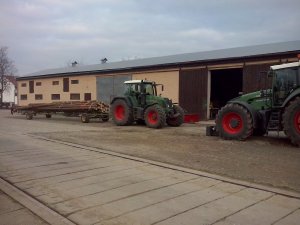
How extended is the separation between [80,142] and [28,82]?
98.3ft

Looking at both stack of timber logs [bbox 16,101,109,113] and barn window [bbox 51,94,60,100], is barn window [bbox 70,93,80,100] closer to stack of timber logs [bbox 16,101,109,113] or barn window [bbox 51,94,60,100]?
barn window [bbox 51,94,60,100]

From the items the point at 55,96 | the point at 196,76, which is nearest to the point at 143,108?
the point at 196,76

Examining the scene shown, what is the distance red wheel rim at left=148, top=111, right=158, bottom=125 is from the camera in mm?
18225

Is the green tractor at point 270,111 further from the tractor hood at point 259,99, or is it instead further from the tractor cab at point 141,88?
the tractor cab at point 141,88

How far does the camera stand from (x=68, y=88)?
34562 mm

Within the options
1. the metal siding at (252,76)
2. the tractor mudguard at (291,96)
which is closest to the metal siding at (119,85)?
the metal siding at (252,76)

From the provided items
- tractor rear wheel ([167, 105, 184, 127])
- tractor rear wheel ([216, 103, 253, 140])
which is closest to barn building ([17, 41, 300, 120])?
tractor rear wheel ([167, 105, 184, 127])

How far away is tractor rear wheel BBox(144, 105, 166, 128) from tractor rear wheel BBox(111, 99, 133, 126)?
4.29ft

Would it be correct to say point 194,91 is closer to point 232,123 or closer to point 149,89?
point 149,89

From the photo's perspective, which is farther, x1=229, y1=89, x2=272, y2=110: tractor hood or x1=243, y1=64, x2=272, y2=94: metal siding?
x1=243, y1=64, x2=272, y2=94: metal siding

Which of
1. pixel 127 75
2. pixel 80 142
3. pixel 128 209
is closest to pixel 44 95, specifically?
pixel 127 75

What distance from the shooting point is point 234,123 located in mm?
13203

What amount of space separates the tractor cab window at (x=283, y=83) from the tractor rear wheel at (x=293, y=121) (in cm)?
90

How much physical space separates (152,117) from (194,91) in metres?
6.98
